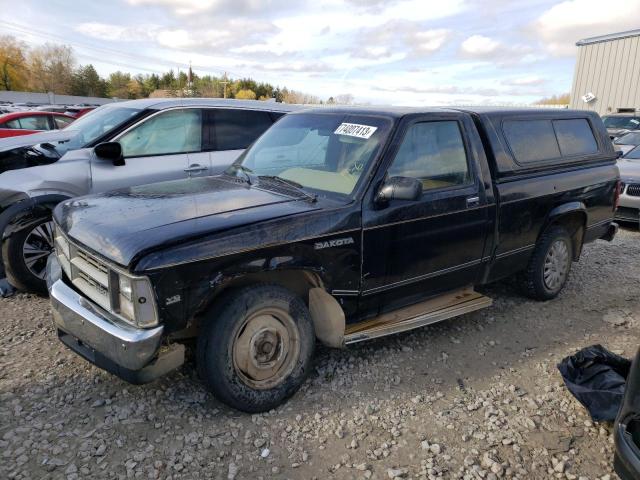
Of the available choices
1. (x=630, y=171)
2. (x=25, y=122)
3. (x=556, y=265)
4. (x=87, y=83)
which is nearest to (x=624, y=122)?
(x=630, y=171)

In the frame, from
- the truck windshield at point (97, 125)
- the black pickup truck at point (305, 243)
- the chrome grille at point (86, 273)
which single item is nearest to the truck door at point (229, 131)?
the truck windshield at point (97, 125)

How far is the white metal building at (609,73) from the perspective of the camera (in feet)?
71.2

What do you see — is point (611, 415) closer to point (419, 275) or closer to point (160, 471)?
point (419, 275)

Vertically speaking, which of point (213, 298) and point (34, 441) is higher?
point (213, 298)

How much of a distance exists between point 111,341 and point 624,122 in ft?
62.6

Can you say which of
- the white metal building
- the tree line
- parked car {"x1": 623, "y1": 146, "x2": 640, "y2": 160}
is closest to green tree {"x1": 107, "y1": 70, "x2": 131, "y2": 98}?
the tree line

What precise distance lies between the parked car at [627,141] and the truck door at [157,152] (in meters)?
8.63

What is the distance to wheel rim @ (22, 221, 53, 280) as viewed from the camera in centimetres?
460

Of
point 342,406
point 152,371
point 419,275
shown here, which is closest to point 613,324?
point 419,275

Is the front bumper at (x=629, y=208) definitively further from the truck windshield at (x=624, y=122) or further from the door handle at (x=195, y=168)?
the truck windshield at (x=624, y=122)

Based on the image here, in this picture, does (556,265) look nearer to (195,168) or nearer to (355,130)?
(355,130)

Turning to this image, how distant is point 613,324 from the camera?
4672 mm

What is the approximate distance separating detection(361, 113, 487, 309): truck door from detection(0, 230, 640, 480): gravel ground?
0.57 m

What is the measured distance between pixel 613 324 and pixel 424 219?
241cm
